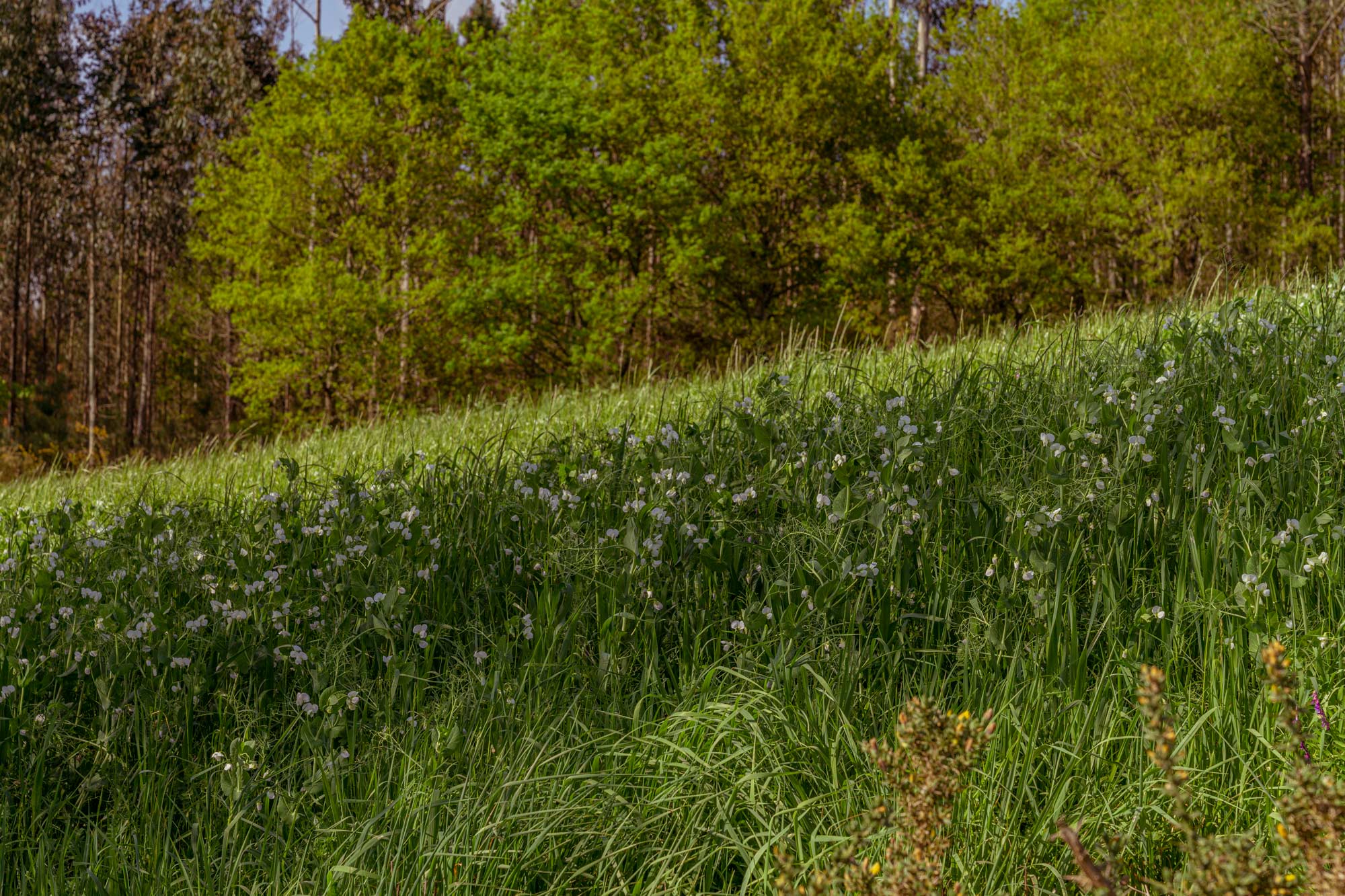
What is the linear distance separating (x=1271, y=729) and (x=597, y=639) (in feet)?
6.34

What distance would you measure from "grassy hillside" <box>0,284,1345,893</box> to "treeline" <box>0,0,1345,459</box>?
1325cm

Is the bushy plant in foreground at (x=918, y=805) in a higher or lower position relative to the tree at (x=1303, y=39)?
lower

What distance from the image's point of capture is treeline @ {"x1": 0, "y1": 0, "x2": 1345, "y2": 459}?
18.3 meters

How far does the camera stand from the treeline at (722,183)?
722 inches

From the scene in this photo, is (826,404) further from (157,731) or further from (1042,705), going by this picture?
(157,731)

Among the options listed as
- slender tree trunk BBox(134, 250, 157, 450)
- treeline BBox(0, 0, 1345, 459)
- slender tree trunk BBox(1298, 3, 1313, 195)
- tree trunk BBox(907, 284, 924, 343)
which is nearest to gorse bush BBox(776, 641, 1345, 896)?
treeline BBox(0, 0, 1345, 459)

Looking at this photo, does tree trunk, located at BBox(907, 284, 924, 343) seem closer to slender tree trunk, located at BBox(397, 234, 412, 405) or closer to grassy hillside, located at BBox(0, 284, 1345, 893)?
slender tree trunk, located at BBox(397, 234, 412, 405)

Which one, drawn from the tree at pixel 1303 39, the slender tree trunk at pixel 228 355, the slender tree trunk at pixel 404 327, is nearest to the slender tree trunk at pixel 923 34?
the tree at pixel 1303 39

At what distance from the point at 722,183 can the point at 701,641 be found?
1710 centimetres

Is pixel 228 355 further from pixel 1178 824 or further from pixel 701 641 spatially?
pixel 1178 824

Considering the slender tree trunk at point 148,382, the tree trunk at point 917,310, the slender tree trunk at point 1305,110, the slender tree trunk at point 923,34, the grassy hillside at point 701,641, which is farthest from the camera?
the slender tree trunk at point 148,382

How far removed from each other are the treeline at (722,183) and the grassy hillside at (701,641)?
43.5 feet

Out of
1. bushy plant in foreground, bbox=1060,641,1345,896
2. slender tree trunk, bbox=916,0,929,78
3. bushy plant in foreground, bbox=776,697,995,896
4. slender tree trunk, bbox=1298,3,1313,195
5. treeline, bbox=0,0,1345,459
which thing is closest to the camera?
bushy plant in foreground, bbox=1060,641,1345,896

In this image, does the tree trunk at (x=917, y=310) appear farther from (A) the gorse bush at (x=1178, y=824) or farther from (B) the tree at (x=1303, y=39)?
(A) the gorse bush at (x=1178, y=824)
